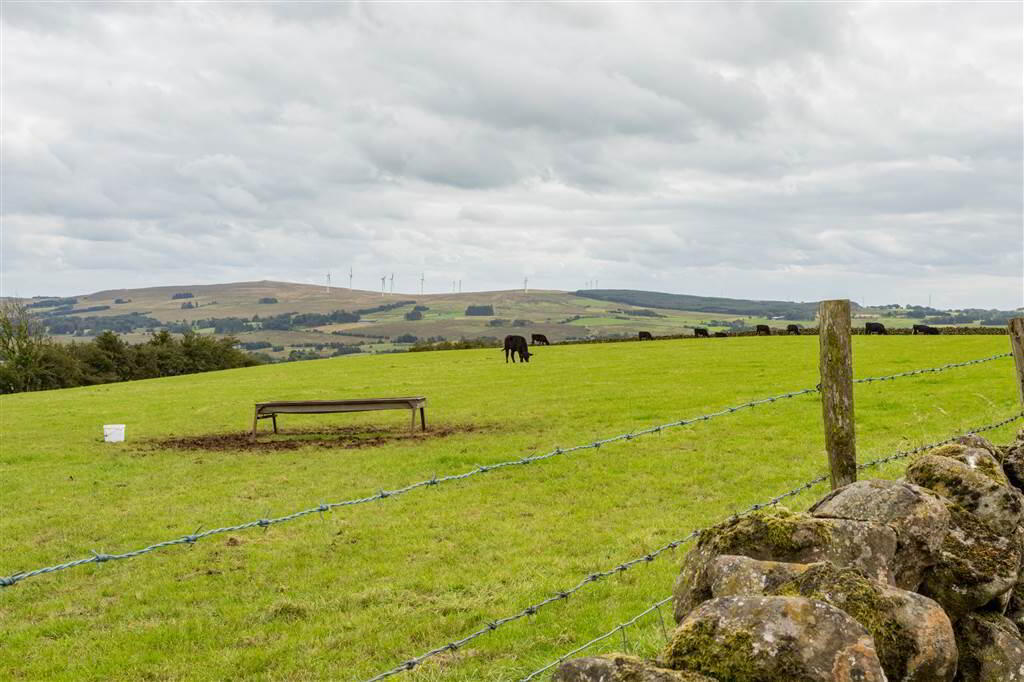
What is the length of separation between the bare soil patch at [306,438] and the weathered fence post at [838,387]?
14.6 metres

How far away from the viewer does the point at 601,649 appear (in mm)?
6355

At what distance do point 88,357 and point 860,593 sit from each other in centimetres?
7775

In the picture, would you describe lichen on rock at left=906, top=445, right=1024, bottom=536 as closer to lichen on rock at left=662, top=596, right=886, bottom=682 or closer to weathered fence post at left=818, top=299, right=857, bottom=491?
weathered fence post at left=818, top=299, right=857, bottom=491

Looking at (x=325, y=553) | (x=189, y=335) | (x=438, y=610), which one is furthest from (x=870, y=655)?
(x=189, y=335)

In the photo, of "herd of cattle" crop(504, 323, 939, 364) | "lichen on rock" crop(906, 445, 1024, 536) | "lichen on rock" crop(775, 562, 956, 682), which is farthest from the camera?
"herd of cattle" crop(504, 323, 939, 364)

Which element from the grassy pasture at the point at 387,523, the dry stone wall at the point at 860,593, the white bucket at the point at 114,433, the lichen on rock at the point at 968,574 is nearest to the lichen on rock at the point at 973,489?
the dry stone wall at the point at 860,593

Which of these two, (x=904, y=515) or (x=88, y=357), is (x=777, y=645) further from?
(x=88, y=357)

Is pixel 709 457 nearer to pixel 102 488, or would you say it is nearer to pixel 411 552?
pixel 411 552

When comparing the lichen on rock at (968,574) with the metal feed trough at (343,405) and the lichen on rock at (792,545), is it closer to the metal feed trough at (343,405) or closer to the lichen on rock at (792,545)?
the lichen on rock at (792,545)

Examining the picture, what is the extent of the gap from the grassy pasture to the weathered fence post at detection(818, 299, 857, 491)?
2.08 meters

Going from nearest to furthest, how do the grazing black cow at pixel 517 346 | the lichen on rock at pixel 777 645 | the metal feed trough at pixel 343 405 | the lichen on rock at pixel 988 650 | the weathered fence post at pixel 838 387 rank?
the lichen on rock at pixel 777 645 → the lichen on rock at pixel 988 650 → the weathered fence post at pixel 838 387 → the metal feed trough at pixel 343 405 → the grazing black cow at pixel 517 346

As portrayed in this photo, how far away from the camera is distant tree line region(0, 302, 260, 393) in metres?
66.7

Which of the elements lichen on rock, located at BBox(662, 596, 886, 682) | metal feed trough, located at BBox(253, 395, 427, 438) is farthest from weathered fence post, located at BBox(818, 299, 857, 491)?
metal feed trough, located at BBox(253, 395, 427, 438)

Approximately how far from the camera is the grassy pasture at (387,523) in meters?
7.21
